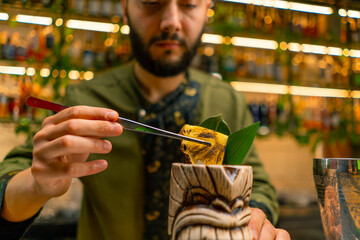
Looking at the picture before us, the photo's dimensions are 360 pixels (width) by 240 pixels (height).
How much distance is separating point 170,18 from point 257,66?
2702mm

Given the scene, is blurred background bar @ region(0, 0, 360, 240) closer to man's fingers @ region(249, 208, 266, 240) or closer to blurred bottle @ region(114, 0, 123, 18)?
blurred bottle @ region(114, 0, 123, 18)

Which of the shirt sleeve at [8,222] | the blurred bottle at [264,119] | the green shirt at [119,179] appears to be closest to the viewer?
the shirt sleeve at [8,222]

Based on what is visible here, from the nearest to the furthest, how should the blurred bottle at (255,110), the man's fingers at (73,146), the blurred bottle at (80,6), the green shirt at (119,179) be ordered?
the man's fingers at (73,146)
the green shirt at (119,179)
the blurred bottle at (80,6)
the blurred bottle at (255,110)

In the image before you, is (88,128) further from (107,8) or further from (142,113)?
(107,8)

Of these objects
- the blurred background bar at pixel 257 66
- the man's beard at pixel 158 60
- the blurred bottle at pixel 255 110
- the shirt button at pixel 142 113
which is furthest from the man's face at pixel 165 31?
the blurred bottle at pixel 255 110

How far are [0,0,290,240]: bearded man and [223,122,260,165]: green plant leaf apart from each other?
24 cm

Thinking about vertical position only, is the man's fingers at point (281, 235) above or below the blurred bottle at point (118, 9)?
below

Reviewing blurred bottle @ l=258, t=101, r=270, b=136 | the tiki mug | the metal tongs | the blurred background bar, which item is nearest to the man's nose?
the metal tongs

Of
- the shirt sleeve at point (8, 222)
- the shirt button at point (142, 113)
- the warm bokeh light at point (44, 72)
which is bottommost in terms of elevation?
the shirt sleeve at point (8, 222)

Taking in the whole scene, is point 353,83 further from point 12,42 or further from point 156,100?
point 12,42

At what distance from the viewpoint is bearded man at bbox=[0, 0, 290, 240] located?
0.73 metres

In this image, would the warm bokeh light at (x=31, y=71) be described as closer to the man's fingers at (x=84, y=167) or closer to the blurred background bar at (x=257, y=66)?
the blurred background bar at (x=257, y=66)

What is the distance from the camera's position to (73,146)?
523mm

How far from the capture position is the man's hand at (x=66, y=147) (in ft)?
1.70
